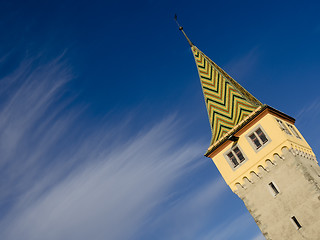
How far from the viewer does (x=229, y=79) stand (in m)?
32.1

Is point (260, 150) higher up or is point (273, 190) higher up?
point (260, 150)

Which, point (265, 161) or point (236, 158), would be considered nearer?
point (265, 161)

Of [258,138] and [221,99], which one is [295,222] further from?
[221,99]

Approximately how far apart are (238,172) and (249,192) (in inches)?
68.0

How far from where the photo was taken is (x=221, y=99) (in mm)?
31266

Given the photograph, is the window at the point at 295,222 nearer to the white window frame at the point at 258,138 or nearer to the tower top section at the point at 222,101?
the white window frame at the point at 258,138

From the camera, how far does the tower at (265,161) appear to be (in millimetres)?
24592

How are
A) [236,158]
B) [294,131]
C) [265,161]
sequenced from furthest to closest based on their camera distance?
[294,131], [236,158], [265,161]

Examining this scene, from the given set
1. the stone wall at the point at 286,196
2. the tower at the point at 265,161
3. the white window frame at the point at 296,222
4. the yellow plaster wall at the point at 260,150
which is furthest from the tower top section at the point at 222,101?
the white window frame at the point at 296,222

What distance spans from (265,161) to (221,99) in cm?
708

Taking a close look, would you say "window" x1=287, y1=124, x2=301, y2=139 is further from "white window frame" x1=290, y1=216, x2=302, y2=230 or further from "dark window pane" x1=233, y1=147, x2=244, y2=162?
"white window frame" x1=290, y1=216, x2=302, y2=230

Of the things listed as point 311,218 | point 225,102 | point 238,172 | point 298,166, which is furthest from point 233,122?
point 311,218

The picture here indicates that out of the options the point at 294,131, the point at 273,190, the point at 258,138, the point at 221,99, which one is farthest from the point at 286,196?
the point at 221,99

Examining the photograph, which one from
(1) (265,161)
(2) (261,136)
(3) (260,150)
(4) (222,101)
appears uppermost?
(4) (222,101)
